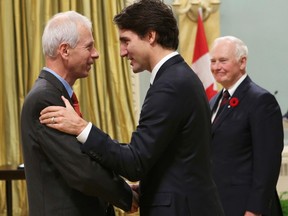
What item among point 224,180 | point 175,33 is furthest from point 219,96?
point 175,33

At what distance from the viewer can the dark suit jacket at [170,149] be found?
8.19 ft

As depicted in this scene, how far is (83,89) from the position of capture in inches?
249

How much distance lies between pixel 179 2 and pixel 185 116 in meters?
3.93

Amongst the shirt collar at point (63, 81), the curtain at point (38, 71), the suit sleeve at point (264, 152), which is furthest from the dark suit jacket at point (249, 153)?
the curtain at point (38, 71)

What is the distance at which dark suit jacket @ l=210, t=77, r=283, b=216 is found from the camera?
3605mm

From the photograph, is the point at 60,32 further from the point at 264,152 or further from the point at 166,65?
the point at 264,152

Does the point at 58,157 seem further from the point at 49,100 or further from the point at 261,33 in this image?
the point at 261,33

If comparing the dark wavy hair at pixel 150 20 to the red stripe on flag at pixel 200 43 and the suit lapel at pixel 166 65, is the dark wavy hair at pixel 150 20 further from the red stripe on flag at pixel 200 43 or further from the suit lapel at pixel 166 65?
the red stripe on flag at pixel 200 43

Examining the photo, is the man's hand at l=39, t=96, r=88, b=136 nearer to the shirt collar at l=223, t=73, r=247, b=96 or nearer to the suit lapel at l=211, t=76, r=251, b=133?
the suit lapel at l=211, t=76, r=251, b=133

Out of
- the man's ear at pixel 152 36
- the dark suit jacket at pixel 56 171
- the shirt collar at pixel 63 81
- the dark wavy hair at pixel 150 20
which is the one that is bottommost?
the dark suit jacket at pixel 56 171

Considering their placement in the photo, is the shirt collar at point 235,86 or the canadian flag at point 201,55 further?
the canadian flag at point 201,55

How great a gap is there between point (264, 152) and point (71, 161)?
4.68 feet

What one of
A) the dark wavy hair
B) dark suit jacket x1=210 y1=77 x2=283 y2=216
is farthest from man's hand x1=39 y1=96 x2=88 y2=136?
dark suit jacket x1=210 y1=77 x2=283 y2=216

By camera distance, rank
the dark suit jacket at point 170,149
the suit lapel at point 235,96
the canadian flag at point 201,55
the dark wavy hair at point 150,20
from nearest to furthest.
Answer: the dark suit jacket at point 170,149
the dark wavy hair at point 150,20
the suit lapel at point 235,96
the canadian flag at point 201,55
